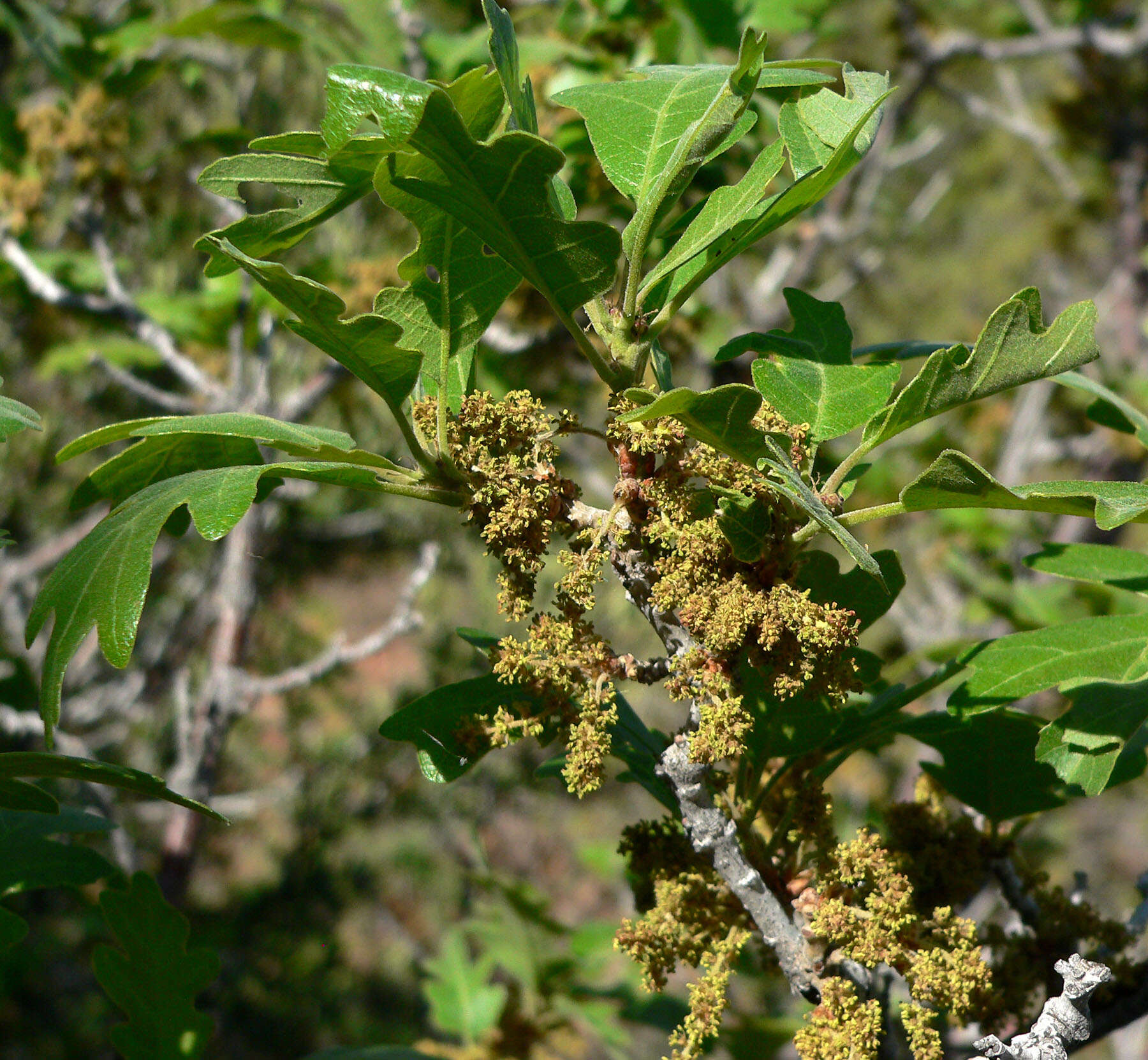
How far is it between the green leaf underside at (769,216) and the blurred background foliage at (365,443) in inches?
34.3

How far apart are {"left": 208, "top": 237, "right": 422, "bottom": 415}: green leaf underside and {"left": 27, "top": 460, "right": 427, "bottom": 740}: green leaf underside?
87 mm

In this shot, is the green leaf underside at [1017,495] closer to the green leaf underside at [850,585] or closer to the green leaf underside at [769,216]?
the green leaf underside at [850,585]

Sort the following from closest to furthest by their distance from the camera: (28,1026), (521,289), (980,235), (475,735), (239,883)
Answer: (475,735)
(521,289)
(28,1026)
(239,883)
(980,235)

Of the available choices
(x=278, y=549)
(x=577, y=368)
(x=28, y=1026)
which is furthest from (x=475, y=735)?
(x=28, y=1026)

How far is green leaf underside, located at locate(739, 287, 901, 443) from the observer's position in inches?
38.5

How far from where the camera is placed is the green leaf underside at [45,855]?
1.18 m

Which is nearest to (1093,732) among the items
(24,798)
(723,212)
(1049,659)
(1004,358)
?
(1049,659)

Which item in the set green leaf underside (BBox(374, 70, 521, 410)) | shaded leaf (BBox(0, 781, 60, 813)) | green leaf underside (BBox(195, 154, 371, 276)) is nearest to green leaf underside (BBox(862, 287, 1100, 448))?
green leaf underside (BBox(374, 70, 521, 410))

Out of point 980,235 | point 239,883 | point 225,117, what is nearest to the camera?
point 225,117

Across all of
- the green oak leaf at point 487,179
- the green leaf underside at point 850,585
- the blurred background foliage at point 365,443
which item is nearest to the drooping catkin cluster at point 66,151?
the blurred background foliage at point 365,443

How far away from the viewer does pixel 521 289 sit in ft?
7.80

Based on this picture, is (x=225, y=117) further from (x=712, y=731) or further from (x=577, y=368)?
(x=712, y=731)

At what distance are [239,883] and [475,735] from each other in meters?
5.12

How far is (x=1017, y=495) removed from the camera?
2.85 ft
